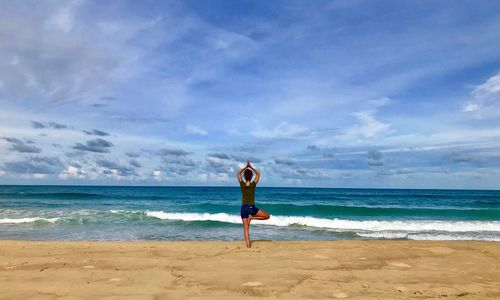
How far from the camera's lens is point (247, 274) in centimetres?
593

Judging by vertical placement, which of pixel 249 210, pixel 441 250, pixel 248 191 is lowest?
pixel 441 250

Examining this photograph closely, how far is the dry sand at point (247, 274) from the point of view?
16.1 feet

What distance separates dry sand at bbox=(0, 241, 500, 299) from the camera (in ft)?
16.1

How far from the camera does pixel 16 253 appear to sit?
8148 mm

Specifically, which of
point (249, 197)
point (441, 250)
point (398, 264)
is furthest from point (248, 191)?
point (441, 250)

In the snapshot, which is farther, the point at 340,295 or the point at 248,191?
the point at 248,191

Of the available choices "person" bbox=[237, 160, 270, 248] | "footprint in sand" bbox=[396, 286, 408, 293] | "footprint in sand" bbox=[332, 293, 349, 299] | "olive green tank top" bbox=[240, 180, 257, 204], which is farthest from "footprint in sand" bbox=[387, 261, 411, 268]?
"olive green tank top" bbox=[240, 180, 257, 204]

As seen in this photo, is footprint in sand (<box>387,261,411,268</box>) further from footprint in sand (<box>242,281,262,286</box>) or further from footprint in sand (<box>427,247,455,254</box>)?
footprint in sand (<box>242,281,262,286</box>)

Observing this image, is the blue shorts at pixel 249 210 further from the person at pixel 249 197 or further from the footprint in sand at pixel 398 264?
the footprint in sand at pixel 398 264

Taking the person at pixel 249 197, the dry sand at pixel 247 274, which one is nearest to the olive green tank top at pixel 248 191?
the person at pixel 249 197

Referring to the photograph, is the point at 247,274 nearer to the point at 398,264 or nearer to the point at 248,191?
the point at 248,191

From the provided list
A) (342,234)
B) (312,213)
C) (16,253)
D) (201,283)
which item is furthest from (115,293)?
(312,213)

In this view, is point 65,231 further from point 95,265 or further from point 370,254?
point 370,254

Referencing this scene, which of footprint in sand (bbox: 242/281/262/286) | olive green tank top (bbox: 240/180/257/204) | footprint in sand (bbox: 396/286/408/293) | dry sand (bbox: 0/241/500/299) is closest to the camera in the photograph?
dry sand (bbox: 0/241/500/299)
